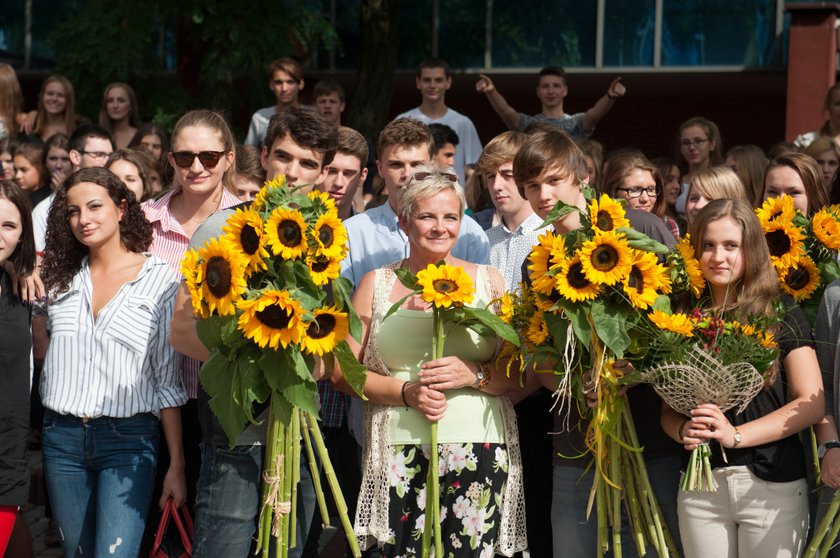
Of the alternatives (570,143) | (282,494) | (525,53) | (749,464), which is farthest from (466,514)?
(525,53)

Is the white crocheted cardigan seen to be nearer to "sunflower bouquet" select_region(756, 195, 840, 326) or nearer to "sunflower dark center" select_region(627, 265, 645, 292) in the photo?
"sunflower dark center" select_region(627, 265, 645, 292)

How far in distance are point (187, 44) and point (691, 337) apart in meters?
8.39

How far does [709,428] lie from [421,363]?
45.3 inches

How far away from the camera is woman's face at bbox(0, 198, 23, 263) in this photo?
4.90m

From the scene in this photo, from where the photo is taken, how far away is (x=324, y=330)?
4129 mm

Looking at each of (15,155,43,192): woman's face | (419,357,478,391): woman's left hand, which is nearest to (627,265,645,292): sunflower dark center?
(419,357,478,391): woman's left hand

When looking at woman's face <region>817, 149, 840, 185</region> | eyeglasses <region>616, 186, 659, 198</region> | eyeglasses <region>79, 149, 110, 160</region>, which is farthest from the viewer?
eyeglasses <region>79, 149, 110, 160</region>

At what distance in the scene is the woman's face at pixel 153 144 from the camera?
307 inches

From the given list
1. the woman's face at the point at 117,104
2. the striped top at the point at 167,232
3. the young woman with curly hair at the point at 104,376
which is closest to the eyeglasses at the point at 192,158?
the striped top at the point at 167,232

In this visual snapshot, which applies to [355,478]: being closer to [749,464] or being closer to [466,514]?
[466,514]

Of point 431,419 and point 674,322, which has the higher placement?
point 674,322

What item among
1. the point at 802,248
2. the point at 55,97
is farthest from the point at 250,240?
the point at 55,97

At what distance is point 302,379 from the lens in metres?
4.13

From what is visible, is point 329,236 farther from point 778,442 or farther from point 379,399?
point 778,442
